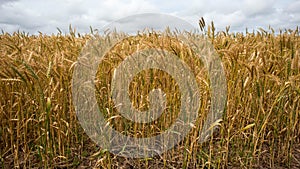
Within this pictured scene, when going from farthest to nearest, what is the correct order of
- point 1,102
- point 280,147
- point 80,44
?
point 80,44
point 280,147
point 1,102

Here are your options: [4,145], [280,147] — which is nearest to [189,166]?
[280,147]

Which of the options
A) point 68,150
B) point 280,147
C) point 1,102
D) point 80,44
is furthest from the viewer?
point 80,44

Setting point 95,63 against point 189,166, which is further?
point 95,63

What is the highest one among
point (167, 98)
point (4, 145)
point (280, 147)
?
point (167, 98)

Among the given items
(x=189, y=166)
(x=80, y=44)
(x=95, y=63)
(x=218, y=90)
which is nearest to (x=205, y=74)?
(x=218, y=90)

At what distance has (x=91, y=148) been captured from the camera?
6.35 feet

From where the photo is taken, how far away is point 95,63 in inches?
77.2

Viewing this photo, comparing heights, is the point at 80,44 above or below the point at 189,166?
above

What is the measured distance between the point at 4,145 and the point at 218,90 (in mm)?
1453

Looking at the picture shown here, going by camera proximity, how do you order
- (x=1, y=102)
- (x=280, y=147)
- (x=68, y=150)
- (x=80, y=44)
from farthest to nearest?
(x=80, y=44)
(x=280, y=147)
(x=1, y=102)
(x=68, y=150)

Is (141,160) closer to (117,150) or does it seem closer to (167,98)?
(117,150)

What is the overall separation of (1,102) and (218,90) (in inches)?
55.6

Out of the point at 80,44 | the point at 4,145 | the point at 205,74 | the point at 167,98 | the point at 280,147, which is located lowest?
the point at 280,147

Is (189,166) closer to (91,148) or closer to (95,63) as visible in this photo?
(91,148)
